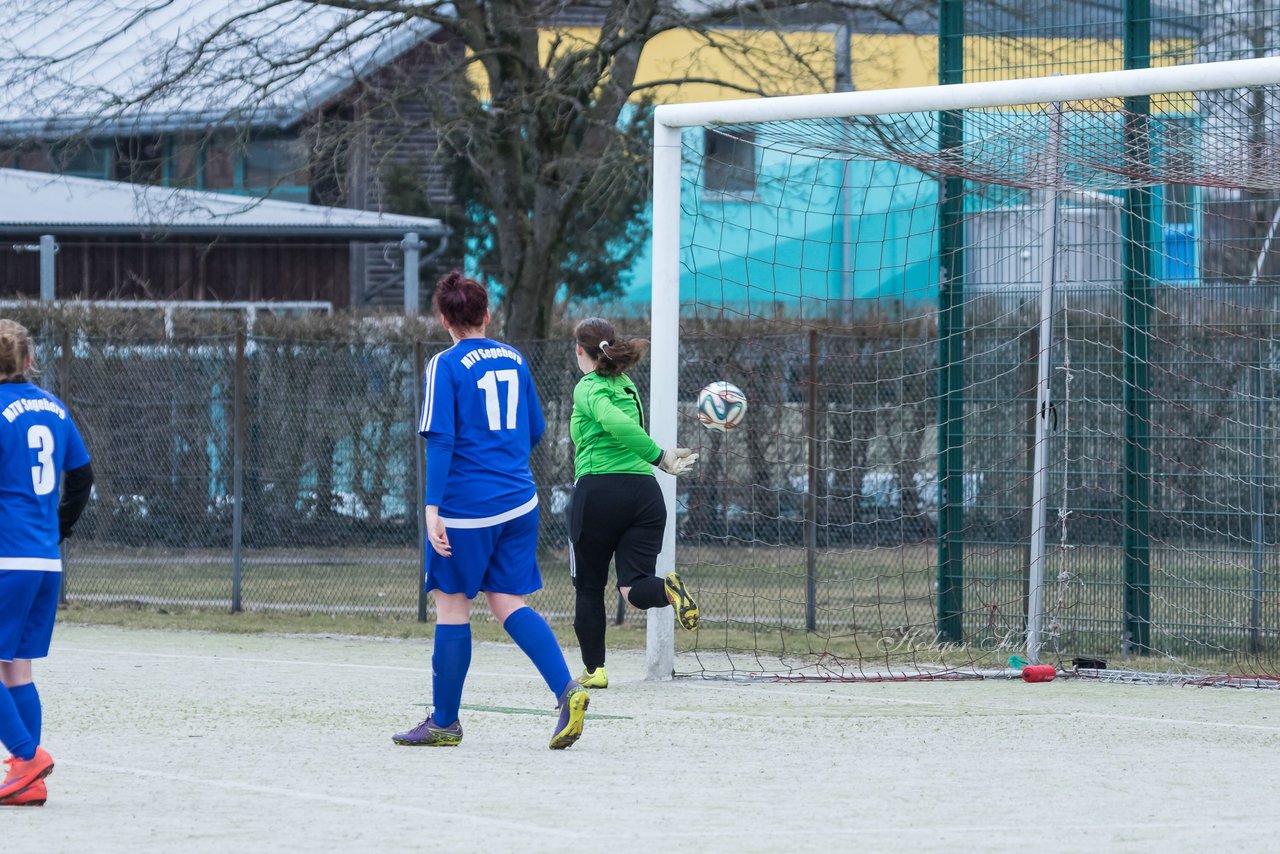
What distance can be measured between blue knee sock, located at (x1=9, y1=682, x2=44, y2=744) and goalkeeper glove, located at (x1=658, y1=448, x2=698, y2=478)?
353 centimetres

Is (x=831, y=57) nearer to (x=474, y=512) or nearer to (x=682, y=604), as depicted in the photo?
(x=682, y=604)

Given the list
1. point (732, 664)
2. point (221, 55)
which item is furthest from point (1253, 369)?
point (221, 55)

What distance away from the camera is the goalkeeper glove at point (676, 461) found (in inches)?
360

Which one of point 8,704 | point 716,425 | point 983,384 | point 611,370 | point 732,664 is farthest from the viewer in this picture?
point 983,384

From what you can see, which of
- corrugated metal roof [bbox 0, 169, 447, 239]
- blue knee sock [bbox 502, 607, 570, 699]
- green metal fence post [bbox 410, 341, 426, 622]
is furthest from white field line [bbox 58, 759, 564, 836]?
corrugated metal roof [bbox 0, 169, 447, 239]

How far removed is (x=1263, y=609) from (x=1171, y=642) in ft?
1.90

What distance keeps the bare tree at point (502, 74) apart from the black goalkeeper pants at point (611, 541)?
24.4 ft

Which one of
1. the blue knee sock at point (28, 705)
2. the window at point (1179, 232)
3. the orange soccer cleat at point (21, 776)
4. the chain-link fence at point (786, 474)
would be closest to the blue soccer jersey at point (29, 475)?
the blue knee sock at point (28, 705)

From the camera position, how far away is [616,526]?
944cm

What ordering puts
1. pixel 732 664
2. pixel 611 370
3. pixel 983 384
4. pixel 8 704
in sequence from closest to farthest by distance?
pixel 8 704
pixel 611 370
pixel 732 664
pixel 983 384

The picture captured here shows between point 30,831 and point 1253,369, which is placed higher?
point 1253,369

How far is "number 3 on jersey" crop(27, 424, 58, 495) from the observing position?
6.41 metres

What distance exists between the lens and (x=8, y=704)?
20.5 ft

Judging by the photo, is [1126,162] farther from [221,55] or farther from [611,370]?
[221,55]
